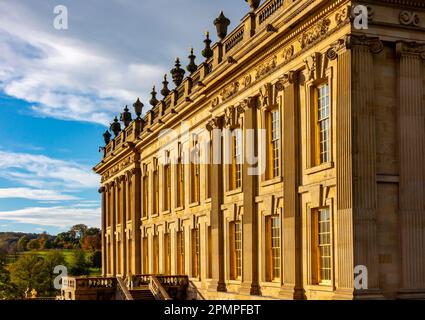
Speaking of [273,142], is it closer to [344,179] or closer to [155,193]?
[344,179]

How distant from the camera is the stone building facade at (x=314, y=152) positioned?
2155 centimetres

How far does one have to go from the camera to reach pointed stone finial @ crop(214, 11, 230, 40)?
34875mm

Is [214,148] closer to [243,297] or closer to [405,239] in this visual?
[243,297]

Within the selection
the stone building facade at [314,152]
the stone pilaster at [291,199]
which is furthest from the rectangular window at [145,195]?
the stone pilaster at [291,199]

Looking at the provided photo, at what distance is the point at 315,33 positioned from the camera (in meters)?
23.9

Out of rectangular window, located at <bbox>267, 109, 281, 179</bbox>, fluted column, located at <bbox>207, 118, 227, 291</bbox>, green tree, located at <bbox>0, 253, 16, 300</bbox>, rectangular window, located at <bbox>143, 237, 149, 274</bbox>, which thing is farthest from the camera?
green tree, located at <bbox>0, 253, 16, 300</bbox>

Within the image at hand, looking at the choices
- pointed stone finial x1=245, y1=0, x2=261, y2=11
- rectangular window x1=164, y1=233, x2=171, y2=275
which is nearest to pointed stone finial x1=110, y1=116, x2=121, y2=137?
rectangular window x1=164, y1=233, x2=171, y2=275

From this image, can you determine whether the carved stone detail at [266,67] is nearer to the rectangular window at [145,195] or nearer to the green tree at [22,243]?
the rectangular window at [145,195]

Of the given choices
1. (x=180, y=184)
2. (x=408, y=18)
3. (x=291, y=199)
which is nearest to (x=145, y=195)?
(x=180, y=184)

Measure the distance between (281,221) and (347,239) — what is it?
5397 mm

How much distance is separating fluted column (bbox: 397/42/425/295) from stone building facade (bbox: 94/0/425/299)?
35 mm

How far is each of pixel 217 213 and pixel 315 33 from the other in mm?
12207

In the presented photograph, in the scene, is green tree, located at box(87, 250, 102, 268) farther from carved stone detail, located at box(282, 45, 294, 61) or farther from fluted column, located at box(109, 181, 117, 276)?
carved stone detail, located at box(282, 45, 294, 61)

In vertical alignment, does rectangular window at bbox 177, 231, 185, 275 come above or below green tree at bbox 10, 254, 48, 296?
above
